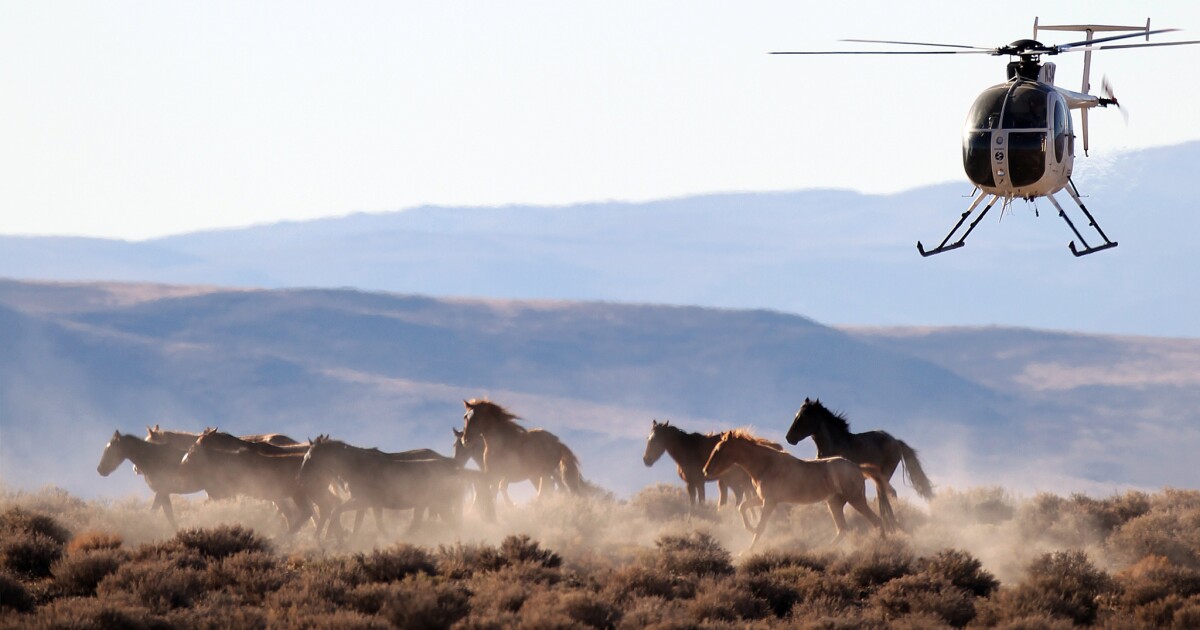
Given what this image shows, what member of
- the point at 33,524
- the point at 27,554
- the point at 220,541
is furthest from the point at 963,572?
the point at 33,524

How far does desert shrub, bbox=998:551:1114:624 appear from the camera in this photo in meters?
16.1

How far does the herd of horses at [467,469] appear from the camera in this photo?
20188 millimetres

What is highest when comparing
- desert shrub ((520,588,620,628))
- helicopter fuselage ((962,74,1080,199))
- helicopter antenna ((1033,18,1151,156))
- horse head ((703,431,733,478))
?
helicopter antenna ((1033,18,1151,156))

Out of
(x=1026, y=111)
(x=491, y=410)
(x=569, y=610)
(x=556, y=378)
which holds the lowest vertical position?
(x=556, y=378)

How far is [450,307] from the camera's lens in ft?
545

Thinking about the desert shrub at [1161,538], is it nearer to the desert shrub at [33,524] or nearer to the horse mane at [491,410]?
the horse mane at [491,410]

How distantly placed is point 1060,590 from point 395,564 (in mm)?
6975

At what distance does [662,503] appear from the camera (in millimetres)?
25266

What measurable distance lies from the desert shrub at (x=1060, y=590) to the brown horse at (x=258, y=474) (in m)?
8.61

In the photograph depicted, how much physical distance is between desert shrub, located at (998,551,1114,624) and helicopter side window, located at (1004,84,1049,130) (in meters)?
7.57

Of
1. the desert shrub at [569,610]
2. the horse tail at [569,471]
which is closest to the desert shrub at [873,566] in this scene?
the desert shrub at [569,610]

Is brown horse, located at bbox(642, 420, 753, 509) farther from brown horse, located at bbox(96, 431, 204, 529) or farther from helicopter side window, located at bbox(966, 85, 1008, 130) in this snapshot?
brown horse, located at bbox(96, 431, 204, 529)

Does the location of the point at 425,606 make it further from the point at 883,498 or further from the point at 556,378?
the point at 556,378

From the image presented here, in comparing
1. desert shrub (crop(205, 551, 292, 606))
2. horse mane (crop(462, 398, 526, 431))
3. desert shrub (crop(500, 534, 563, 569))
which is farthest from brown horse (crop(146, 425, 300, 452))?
desert shrub (crop(205, 551, 292, 606))
